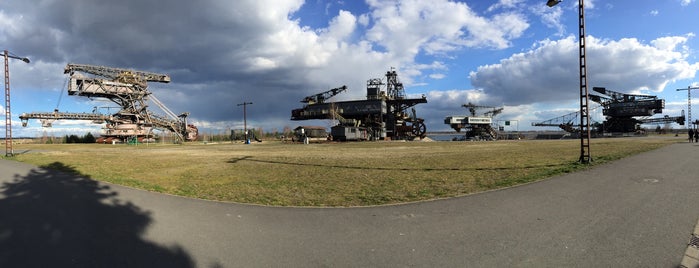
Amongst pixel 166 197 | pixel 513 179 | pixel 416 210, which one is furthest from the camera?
pixel 513 179

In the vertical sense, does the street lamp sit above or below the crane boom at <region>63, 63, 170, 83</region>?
below

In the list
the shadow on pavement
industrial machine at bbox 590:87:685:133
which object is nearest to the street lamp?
the shadow on pavement

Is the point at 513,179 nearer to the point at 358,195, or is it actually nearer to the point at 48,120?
the point at 358,195

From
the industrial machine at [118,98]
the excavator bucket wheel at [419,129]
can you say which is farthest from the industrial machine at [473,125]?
the industrial machine at [118,98]

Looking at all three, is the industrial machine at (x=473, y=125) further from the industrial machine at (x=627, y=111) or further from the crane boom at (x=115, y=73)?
the crane boom at (x=115, y=73)

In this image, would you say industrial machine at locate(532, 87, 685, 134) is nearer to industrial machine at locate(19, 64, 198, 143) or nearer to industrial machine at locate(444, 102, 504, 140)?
industrial machine at locate(444, 102, 504, 140)

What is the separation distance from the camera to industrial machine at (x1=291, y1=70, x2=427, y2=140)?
3524 inches

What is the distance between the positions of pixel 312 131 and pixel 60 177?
6888 centimetres

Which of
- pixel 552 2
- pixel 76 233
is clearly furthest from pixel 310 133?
pixel 76 233

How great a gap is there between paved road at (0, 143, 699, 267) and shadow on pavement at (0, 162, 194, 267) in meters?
0.02

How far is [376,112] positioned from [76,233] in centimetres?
8543

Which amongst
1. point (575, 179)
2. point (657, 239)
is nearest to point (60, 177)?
point (657, 239)

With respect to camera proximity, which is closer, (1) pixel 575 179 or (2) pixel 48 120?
(1) pixel 575 179

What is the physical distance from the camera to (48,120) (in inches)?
2953
